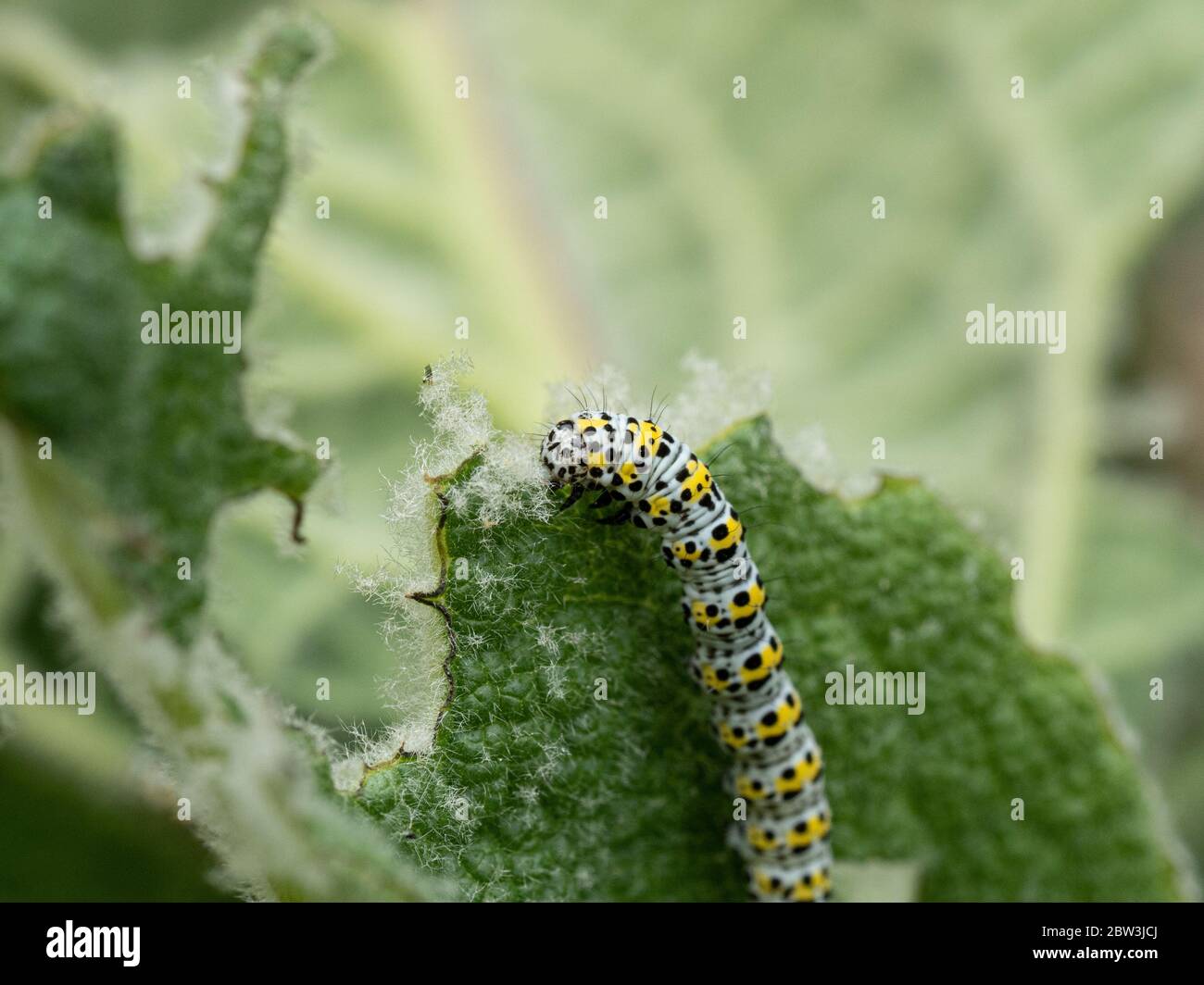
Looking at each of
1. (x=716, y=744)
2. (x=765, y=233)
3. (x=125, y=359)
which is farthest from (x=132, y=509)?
(x=765, y=233)

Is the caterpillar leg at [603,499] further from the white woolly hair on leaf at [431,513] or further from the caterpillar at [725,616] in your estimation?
the white woolly hair on leaf at [431,513]

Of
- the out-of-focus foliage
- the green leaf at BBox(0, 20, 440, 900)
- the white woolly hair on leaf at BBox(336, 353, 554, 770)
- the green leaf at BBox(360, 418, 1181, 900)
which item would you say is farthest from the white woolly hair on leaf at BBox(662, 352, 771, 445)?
the out-of-focus foliage

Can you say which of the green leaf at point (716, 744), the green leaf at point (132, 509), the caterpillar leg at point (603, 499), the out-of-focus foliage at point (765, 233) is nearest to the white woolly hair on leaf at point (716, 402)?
the green leaf at point (716, 744)

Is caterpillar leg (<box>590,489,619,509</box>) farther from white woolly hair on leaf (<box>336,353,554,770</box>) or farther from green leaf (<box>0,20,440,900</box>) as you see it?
green leaf (<box>0,20,440,900</box>)

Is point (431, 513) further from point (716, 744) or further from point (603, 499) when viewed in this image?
point (716, 744)

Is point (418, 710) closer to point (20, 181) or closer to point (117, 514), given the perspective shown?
point (117, 514)

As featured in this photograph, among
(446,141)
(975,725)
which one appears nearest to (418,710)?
(975,725)

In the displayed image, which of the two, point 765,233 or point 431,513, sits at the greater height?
point 765,233
